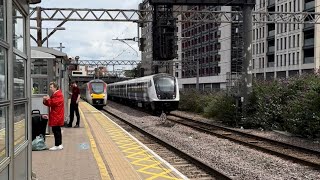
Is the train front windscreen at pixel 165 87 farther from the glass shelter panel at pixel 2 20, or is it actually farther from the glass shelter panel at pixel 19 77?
the glass shelter panel at pixel 2 20

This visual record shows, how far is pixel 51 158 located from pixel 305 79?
39.9 feet

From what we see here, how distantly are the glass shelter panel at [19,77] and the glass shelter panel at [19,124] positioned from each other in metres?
0.13

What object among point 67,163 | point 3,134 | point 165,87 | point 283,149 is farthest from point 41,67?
point 165,87

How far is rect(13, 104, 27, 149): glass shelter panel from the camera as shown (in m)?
4.16

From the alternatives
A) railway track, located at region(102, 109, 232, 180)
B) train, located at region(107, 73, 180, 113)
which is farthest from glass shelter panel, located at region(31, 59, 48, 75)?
train, located at region(107, 73, 180, 113)

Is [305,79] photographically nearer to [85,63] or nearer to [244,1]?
[244,1]

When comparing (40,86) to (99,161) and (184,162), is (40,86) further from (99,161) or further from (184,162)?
(184,162)

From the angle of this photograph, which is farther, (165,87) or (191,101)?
(191,101)

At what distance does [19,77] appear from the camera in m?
4.38

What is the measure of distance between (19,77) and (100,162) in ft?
16.3

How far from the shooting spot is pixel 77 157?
970 centimetres

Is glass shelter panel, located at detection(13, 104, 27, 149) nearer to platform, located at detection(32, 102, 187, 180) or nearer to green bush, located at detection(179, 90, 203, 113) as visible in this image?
platform, located at detection(32, 102, 187, 180)

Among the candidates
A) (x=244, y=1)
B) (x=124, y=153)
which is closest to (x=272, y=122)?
(x=244, y=1)

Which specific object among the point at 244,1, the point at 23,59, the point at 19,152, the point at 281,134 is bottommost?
the point at 281,134
